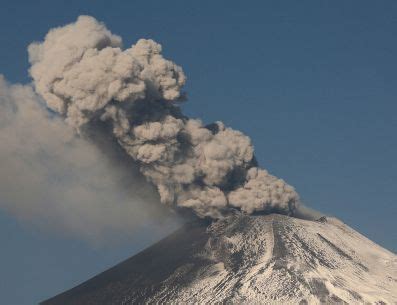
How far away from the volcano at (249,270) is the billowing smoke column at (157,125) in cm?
400

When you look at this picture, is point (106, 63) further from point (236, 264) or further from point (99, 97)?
point (236, 264)

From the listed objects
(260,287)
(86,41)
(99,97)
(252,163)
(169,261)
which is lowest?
(260,287)

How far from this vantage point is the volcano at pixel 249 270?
130 meters

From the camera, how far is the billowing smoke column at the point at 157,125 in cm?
13038

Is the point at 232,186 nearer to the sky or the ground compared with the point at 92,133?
nearer to the ground

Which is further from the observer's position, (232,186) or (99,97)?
(232,186)

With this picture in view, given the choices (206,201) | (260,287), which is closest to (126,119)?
(206,201)

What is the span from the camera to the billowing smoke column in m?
130

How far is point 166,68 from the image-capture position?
136375mm

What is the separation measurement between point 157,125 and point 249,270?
Answer: 22464 millimetres

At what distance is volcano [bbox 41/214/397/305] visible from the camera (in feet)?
428

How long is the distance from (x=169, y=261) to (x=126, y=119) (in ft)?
70.1

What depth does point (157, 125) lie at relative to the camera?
436ft

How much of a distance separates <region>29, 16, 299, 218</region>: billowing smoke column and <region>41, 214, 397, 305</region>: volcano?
3997 mm
